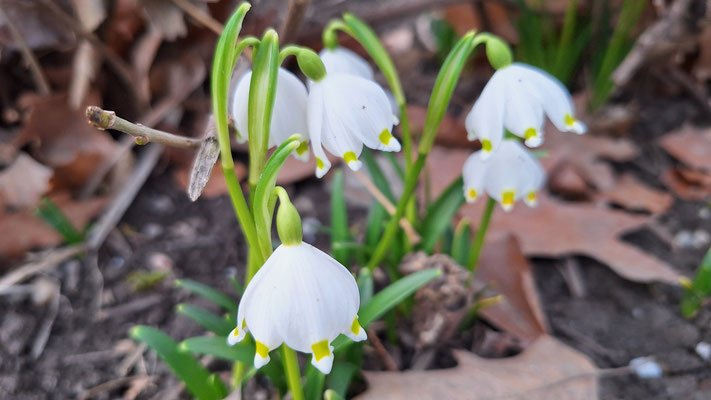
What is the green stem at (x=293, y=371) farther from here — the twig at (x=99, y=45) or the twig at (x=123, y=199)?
the twig at (x=99, y=45)

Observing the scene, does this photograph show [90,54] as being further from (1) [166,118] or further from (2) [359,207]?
(2) [359,207]

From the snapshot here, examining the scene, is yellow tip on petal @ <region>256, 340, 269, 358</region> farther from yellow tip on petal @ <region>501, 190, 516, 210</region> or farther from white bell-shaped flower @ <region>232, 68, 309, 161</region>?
yellow tip on petal @ <region>501, 190, 516, 210</region>

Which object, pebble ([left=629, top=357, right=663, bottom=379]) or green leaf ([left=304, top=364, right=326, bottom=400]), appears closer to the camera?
green leaf ([left=304, top=364, right=326, bottom=400])

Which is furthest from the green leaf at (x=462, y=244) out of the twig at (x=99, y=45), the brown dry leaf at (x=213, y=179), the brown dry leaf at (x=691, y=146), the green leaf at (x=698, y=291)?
the twig at (x=99, y=45)

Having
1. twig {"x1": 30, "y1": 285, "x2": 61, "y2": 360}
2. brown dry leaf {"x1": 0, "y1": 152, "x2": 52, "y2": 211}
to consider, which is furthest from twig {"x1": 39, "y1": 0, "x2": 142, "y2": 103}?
twig {"x1": 30, "y1": 285, "x2": 61, "y2": 360}

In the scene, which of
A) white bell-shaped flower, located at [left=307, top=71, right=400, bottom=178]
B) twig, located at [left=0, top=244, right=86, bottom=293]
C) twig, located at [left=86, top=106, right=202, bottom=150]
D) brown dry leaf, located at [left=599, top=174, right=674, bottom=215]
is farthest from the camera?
brown dry leaf, located at [left=599, top=174, right=674, bottom=215]

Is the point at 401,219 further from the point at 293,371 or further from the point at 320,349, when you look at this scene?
the point at 320,349
